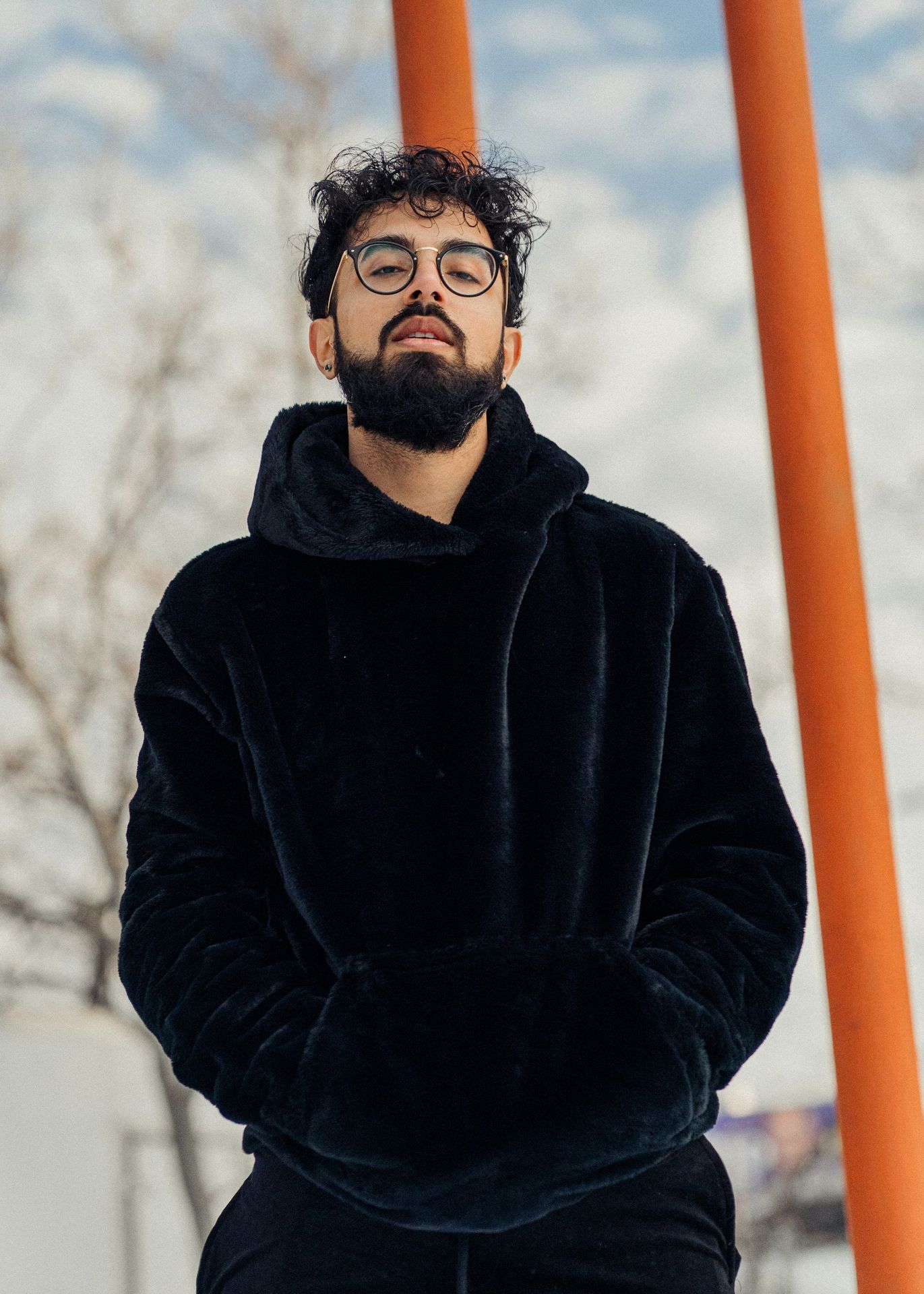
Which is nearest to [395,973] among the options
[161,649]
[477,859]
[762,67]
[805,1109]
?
[477,859]

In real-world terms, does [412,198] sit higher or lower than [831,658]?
higher

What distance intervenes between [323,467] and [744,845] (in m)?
0.64

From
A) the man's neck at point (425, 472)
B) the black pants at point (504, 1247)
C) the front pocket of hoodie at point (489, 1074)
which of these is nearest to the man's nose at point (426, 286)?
the man's neck at point (425, 472)

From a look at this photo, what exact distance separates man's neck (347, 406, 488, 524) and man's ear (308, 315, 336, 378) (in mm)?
104

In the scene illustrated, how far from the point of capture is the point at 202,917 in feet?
4.36

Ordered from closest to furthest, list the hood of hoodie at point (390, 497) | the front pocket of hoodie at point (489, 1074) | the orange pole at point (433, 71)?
the front pocket of hoodie at point (489, 1074)
the hood of hoodie at point (390, 497)
the orange pole at point (433, 71)

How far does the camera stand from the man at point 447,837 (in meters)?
1.19

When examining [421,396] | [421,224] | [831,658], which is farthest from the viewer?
[831,658]

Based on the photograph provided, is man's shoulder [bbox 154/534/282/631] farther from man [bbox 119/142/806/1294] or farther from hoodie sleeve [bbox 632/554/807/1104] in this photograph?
hoodie sleeve [bbox 632/554/807/1104]

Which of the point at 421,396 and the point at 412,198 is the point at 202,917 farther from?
the point at 412,198

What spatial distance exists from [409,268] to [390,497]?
0.89 ft

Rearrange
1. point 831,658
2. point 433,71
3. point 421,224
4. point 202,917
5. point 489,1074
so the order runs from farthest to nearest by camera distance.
Result: point 831,658, point 433,71, point 421,224, point 202,917, point 489,1074

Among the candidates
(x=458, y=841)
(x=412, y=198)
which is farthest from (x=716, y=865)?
(x=412, y=198)

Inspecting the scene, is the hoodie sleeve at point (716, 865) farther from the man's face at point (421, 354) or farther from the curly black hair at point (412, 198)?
the curly black hair at point (412, 198)
